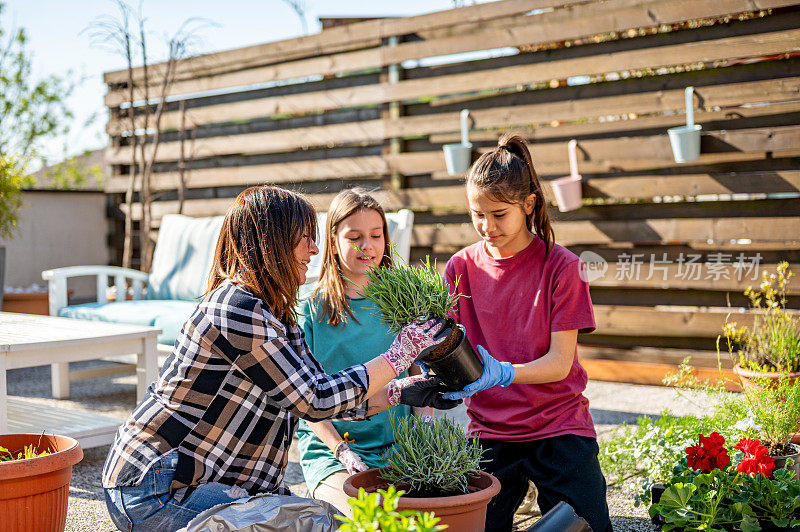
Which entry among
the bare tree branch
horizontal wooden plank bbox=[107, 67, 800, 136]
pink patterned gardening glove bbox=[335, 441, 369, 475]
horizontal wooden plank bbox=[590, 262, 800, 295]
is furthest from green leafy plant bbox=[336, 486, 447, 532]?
the bare tree branch

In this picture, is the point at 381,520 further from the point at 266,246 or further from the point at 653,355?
the point at 653,355

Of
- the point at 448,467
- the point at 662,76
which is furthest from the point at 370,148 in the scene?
the point at 448,467

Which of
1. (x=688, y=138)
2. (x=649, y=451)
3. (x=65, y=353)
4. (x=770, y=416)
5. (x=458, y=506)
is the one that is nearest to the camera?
(x=458, y=506)

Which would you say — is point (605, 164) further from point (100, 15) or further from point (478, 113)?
point (100, 15)

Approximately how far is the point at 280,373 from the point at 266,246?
290 millimetres

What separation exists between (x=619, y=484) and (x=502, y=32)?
3.21 m

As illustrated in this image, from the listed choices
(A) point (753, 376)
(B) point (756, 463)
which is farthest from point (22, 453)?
(A) point (753, 376)

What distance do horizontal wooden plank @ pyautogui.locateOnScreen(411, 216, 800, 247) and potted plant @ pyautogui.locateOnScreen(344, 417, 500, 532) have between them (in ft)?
10.4

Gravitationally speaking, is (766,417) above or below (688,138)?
below

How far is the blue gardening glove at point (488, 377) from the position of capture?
1750 mm

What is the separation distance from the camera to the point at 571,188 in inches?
183


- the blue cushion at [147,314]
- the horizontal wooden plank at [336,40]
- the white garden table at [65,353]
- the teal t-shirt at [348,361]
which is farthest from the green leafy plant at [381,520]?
the horizontal wooden plank at [336,40]

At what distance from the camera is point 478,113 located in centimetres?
517

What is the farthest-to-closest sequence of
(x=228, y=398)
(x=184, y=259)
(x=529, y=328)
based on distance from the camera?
(x=184, y=259) → (x=529, y=328) → (x=228, y=398)
